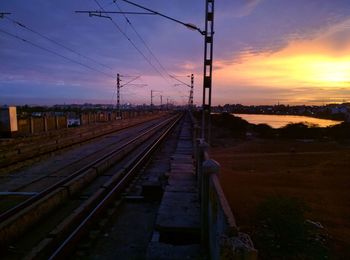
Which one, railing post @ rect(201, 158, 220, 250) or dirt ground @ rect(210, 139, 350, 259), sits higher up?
railing post @ rect(201, 158, 220, 250)

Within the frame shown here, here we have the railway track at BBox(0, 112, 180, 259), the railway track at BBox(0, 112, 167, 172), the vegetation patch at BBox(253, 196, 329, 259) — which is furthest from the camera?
the railway track at BBox(0, 112, 167, 172)

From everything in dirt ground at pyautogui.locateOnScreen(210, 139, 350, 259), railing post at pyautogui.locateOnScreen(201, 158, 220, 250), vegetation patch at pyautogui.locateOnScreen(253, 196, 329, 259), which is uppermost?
railing post at pyautogui.locateOnScreen(201, 158, 220, 250)

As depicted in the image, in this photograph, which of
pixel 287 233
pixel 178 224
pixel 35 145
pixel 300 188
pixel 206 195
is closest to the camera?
pixel 206 195

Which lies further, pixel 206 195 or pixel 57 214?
pixel 57 214

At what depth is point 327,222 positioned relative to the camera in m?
11.0

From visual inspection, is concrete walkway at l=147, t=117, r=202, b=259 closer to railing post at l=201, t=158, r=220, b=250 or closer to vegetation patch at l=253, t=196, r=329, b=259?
railing post at l=201, t=158, r=220, b=250

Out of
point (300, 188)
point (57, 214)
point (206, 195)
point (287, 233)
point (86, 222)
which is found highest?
point (206, 195)

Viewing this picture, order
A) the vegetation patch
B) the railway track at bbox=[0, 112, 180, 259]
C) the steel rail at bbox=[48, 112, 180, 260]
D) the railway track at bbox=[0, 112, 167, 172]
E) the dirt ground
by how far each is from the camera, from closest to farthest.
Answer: the steel rail at bbox=[48, 112, 180, 260], the railway track at bbox=[0, 112, 180, 259], the vegetation patch, the dirt ground, the railway track at bbox=[0, 112, 167, 172]

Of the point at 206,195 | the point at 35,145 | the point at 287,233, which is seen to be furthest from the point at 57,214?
the point at 35,145

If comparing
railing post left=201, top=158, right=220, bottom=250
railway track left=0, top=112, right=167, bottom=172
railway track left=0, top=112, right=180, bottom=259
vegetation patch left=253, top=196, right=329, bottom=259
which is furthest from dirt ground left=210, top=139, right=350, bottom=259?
railway track left=0, top=112, right=167, bottom=172

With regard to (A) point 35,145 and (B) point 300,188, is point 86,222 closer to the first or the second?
(B) point 300,188

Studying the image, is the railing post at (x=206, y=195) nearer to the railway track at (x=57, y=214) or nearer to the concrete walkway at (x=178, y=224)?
the concrete walkway at (x=178, y=224)

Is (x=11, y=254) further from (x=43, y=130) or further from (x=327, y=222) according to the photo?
(x=43, y=130)

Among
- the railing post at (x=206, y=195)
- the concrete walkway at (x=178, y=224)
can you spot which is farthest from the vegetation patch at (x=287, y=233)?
the railing post at (x=206, y=195)
